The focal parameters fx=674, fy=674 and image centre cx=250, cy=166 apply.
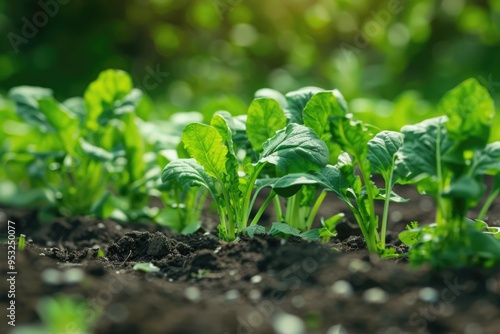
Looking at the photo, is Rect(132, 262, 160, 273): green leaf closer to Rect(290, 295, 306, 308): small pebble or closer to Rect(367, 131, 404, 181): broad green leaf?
Rect(290, 295, 306, 308): small pebble

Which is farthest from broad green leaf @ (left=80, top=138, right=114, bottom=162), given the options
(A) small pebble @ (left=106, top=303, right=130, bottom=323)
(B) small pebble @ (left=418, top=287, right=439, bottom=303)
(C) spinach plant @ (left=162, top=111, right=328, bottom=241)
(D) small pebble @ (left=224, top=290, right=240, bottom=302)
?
(B) small pebble @ (left=418, top=287, right=439, bottom=303)

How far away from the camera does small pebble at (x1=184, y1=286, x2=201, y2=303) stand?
1792 mm

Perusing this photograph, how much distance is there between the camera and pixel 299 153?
7.14 feet

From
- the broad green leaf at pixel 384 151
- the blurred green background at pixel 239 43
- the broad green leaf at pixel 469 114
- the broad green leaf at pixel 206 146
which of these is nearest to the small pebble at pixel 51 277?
the broad green leaf at pixel 206 146

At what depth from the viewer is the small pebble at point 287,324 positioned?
62.3 inches

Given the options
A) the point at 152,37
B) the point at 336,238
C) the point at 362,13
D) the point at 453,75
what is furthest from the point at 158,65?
the point at 336,238

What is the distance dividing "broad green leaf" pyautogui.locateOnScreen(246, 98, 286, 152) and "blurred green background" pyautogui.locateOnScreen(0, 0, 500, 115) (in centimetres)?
417

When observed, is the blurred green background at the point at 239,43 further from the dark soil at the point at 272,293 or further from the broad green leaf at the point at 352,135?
the dark soil at the point at 272,293

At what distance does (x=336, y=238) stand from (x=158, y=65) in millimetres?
5292

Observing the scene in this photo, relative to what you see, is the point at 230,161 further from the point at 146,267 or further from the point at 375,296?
the point at 375,296

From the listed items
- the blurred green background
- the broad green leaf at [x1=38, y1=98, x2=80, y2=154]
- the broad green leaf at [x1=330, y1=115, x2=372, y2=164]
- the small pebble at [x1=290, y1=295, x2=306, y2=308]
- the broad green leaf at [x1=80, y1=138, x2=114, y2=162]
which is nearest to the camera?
the small pebble at [x1=290, y1=295, x2=306, y2=308]

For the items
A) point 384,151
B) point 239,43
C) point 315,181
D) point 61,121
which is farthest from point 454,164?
point 239,43

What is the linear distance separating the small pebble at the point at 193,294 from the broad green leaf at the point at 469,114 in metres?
0.88

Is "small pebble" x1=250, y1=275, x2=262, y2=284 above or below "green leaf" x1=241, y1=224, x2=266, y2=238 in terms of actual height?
above
